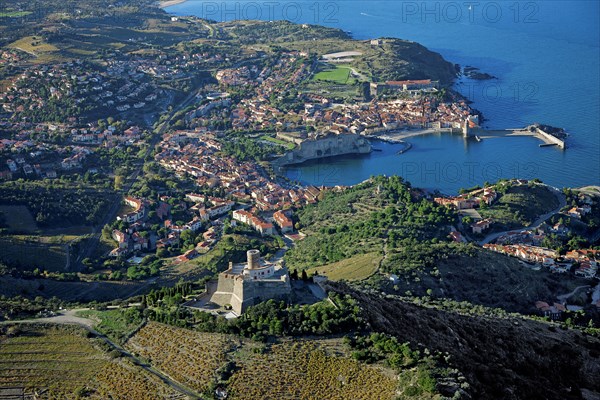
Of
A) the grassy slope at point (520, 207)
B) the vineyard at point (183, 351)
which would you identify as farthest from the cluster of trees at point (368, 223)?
the vineyard at point (183, 351)

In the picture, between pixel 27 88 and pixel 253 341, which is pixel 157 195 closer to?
pixel 27 88

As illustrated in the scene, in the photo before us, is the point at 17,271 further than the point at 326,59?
No

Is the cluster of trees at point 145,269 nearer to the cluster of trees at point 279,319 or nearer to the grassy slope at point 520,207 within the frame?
the cluster of trees at point 279,319

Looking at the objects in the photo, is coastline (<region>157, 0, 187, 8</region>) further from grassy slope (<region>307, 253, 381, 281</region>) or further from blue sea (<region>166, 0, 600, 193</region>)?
grassy slope (<region>307, 253, 381, 281</region>)

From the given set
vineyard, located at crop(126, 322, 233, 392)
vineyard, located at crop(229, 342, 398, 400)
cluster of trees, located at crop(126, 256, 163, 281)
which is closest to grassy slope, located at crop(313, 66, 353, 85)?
cluster of trees, located at crop(126, 256, 163, 281)

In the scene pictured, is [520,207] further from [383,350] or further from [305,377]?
[305,377]

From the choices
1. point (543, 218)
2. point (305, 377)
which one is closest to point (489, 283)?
point (543, 218)

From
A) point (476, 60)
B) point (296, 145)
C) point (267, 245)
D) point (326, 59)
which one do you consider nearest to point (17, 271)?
point (267, 245)

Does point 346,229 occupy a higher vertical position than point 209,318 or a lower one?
lower
